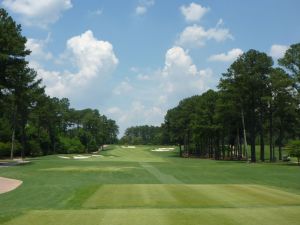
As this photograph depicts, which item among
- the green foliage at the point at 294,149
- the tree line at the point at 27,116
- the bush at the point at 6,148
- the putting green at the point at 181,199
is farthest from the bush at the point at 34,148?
the putting green at the point at 181,199

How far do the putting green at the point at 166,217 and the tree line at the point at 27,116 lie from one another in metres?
38.4

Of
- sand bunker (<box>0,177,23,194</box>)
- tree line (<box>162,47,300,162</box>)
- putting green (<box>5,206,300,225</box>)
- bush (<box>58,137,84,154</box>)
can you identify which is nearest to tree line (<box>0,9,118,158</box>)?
bush (<box>58,137,84,154</box>)

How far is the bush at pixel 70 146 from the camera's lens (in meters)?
121

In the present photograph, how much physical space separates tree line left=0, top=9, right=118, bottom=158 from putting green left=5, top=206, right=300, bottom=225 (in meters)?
38.4

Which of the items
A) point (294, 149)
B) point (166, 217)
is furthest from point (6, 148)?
point (166, 217)

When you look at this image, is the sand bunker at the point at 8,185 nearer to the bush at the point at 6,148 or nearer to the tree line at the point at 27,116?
the tree line at the point at 27,116

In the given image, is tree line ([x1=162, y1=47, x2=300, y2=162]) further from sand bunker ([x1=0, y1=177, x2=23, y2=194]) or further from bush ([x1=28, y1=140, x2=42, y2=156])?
sand bunker ([x1=0, y1=177, x2=23, y2=194])

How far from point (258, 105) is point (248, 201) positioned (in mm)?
50942

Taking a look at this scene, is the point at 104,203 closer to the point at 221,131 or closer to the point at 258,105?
the point at 258,105

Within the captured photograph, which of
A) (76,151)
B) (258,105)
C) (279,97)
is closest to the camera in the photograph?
(279,97)

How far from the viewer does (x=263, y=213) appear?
1594 cm

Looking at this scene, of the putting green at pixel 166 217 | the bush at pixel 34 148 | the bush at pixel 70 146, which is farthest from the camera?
the bush at pixel 70 146

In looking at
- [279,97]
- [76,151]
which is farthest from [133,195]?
[76,151]

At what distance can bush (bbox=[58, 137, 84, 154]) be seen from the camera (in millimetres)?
121312
